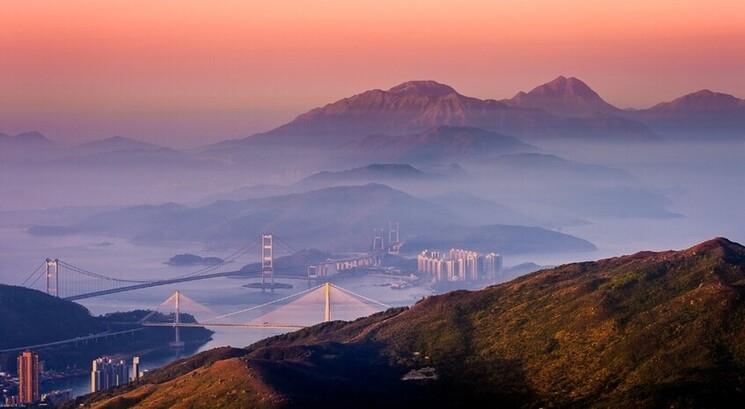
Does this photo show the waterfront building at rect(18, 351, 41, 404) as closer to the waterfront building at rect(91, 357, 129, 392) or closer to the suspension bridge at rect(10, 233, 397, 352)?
the waterfront building at rect(91, 357, 129, 392)

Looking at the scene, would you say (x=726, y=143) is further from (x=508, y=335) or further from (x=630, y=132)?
(x=508, y=335)

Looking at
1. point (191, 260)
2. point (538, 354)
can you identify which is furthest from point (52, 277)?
point (538, 354)

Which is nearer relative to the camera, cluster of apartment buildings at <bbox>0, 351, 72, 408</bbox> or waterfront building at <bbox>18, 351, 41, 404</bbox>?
cluster of apartment buildings at <bbox>0, 351, 72, 408</bbox>

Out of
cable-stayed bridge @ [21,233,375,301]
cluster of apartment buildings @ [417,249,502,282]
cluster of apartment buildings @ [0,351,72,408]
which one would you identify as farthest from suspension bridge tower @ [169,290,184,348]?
cluster of apartment buildings @ [417,249,502,282]

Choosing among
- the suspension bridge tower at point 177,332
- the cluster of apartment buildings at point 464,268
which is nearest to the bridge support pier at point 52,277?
the suspension bridge tower at point 177,332

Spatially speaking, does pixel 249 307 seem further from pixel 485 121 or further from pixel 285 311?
pixel 485 121

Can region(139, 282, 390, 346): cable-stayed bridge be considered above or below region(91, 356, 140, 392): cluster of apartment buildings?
above
